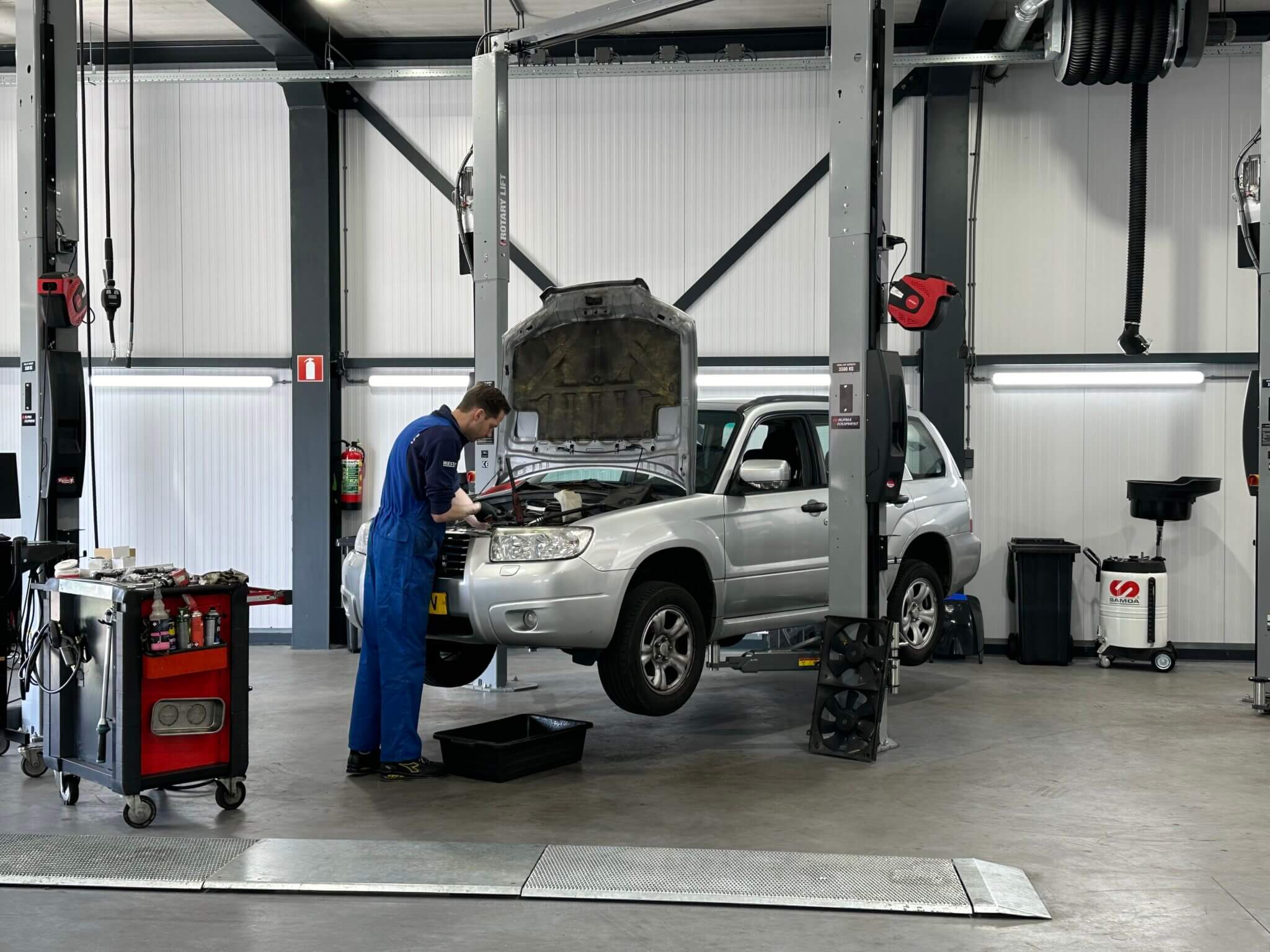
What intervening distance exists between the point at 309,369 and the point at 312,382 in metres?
0.12

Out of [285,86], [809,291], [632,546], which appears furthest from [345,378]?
[632,546]

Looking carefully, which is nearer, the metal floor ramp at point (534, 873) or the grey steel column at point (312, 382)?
the metal floor ramp at point (534, 873)

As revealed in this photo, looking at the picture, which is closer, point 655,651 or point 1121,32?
point 655,651

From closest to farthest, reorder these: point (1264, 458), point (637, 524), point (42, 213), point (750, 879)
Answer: point (750, 879), point (637, 524), point (42, 213), point (1264, 458)

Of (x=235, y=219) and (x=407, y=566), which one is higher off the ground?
(x=235, y=219)

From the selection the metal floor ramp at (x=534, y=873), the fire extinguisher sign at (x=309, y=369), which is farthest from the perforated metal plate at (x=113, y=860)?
the fire extinguisher sign at (x=309, y=369)

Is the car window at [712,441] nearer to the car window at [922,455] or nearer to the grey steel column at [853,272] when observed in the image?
the grey steel column at [853,272]

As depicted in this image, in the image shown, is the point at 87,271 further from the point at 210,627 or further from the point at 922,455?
the point at 922,455

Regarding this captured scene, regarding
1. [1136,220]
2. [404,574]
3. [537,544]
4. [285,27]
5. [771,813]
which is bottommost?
[771,813]

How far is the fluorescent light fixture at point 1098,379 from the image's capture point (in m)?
9.91

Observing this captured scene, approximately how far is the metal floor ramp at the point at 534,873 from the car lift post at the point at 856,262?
1.93 meters

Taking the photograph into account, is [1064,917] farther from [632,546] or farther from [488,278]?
[488,278]

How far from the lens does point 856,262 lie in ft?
20.0

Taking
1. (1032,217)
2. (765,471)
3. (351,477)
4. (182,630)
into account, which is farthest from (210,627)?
(1032,217)
